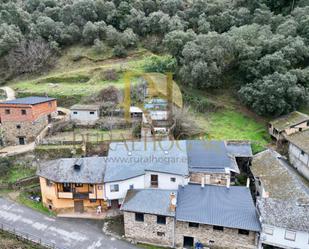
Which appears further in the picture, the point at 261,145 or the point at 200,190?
the point at 261,145

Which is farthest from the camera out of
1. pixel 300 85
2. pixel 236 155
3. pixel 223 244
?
pixel 300 85

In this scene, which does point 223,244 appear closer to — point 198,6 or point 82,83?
point 82,83

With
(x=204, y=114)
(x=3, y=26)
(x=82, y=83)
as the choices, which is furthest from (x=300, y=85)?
(x=3, y=26)

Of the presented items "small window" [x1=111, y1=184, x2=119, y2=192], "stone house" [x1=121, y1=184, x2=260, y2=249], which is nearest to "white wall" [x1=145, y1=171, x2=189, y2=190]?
"stone house" [x1=121, y1=184, x2=260, y2=249]

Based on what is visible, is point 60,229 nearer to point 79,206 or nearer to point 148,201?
point 79,206

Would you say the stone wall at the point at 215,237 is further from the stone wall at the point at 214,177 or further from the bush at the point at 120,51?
the bush at the point at 120,51

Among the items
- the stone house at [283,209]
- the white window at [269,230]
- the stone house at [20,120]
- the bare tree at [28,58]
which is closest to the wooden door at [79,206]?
the stone house at [20,120]
